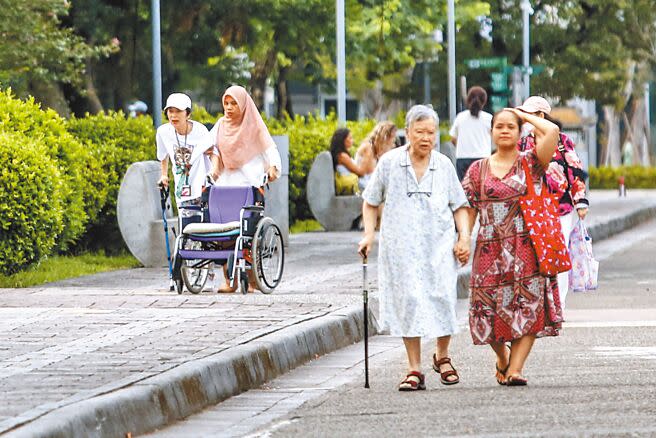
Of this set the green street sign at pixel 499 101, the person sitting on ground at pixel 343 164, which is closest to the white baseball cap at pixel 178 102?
the person sitting on ground at pixel 343 164

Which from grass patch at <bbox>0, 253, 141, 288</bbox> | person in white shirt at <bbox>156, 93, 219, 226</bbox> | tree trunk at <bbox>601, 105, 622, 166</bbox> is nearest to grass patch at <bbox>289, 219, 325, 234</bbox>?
grass patch at <bbox>0, 253, 141, 288</bbox>

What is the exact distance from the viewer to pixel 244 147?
603 inches

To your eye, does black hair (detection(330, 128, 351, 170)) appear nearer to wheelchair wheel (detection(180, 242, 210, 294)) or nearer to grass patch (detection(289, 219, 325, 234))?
grass patch (detection(289, 219, 325, 234))

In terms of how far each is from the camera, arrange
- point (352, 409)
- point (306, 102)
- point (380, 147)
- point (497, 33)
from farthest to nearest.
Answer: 1. point (306, 102)
2. point (497, 33)
3. point (380, 147)
4. point (352, 409)

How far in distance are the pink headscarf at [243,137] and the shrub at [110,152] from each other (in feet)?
14.5

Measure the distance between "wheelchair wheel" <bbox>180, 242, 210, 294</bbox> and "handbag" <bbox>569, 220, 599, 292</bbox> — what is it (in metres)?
3.73

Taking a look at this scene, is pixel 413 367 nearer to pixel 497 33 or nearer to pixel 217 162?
pixel 217 162

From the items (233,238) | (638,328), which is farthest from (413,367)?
(233,238)

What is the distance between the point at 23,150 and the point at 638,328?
591 cm

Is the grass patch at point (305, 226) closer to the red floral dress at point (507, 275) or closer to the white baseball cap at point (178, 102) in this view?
the white baseball cap at point (178, 102)

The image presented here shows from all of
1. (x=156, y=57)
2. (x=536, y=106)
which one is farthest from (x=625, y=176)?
(x=536, y=106)

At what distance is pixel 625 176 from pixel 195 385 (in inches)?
1900

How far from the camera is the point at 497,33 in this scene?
45562mm

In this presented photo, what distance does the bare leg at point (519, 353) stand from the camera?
32.8ft
